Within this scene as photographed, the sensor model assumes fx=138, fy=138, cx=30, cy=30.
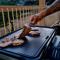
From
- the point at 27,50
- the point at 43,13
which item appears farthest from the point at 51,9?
the point at 27,50

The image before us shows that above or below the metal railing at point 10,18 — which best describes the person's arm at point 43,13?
above

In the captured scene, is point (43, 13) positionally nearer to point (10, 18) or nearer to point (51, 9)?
point (51, 9)

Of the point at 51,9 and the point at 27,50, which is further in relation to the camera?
the point at 51,9

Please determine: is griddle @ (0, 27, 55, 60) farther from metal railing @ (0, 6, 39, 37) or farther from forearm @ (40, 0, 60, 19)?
metal railing @ (0, 6, 39, 37)

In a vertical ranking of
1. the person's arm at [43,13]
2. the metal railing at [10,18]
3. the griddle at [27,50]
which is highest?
the person's arm at [43,13]

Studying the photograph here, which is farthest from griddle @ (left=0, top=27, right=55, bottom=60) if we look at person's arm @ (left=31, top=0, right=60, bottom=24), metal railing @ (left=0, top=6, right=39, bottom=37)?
metal railing @ (left=0, top=6, right=39, bottom=37)

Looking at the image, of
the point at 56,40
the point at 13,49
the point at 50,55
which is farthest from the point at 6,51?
the point at 56,40

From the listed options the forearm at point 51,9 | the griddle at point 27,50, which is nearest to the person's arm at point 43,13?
the forearm at point 51,9

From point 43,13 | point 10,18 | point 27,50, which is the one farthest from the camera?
point 10,18

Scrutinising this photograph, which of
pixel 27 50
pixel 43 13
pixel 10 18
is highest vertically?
pixel 43 13

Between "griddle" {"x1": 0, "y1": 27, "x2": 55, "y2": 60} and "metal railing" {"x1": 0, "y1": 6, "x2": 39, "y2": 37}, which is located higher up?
"griddle" {"x1": 0, "y1": 27, "x2": 55, "y2": 60}

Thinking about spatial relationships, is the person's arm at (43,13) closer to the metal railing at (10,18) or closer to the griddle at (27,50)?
the griddle at (27,50)

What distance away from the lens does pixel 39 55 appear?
0.87m

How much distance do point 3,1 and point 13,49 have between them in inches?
116
